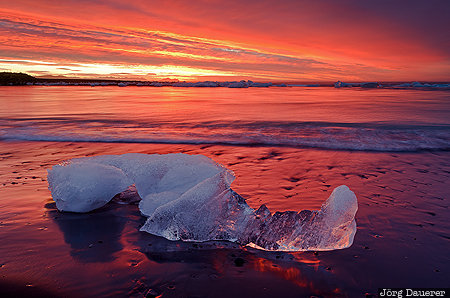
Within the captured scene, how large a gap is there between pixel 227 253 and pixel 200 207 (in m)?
0.40

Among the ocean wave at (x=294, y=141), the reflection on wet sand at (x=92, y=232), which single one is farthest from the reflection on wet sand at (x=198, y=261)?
the ocean wave at (x=294, y=141)

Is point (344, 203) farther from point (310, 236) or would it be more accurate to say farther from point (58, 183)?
point (58, 183)

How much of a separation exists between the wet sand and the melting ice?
0.09 metres

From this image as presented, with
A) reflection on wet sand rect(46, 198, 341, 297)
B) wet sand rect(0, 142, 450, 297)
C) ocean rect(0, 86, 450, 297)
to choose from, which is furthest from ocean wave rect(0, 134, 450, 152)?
reflection on wet sand rect(46, 198, 341, 297)

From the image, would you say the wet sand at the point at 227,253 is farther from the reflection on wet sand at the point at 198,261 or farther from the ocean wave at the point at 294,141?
the ocean wave at the point at 294,141

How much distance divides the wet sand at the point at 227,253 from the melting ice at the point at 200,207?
0.28 feet

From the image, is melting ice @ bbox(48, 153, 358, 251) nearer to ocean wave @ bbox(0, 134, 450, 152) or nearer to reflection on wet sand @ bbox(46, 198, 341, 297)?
reflection on wet sand @ bbox(46, 198, 341, 297)

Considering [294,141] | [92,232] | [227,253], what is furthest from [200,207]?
[294,141]

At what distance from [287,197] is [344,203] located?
2.62 ft

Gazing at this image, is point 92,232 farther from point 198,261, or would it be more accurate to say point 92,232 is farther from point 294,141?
point 294,141

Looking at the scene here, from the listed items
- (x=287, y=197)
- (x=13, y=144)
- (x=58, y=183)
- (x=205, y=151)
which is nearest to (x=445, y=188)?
(x=287, y=197)

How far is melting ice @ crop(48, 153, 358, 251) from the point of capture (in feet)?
6.33

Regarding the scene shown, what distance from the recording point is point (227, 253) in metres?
1.84

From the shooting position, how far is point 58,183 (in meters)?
2.52
